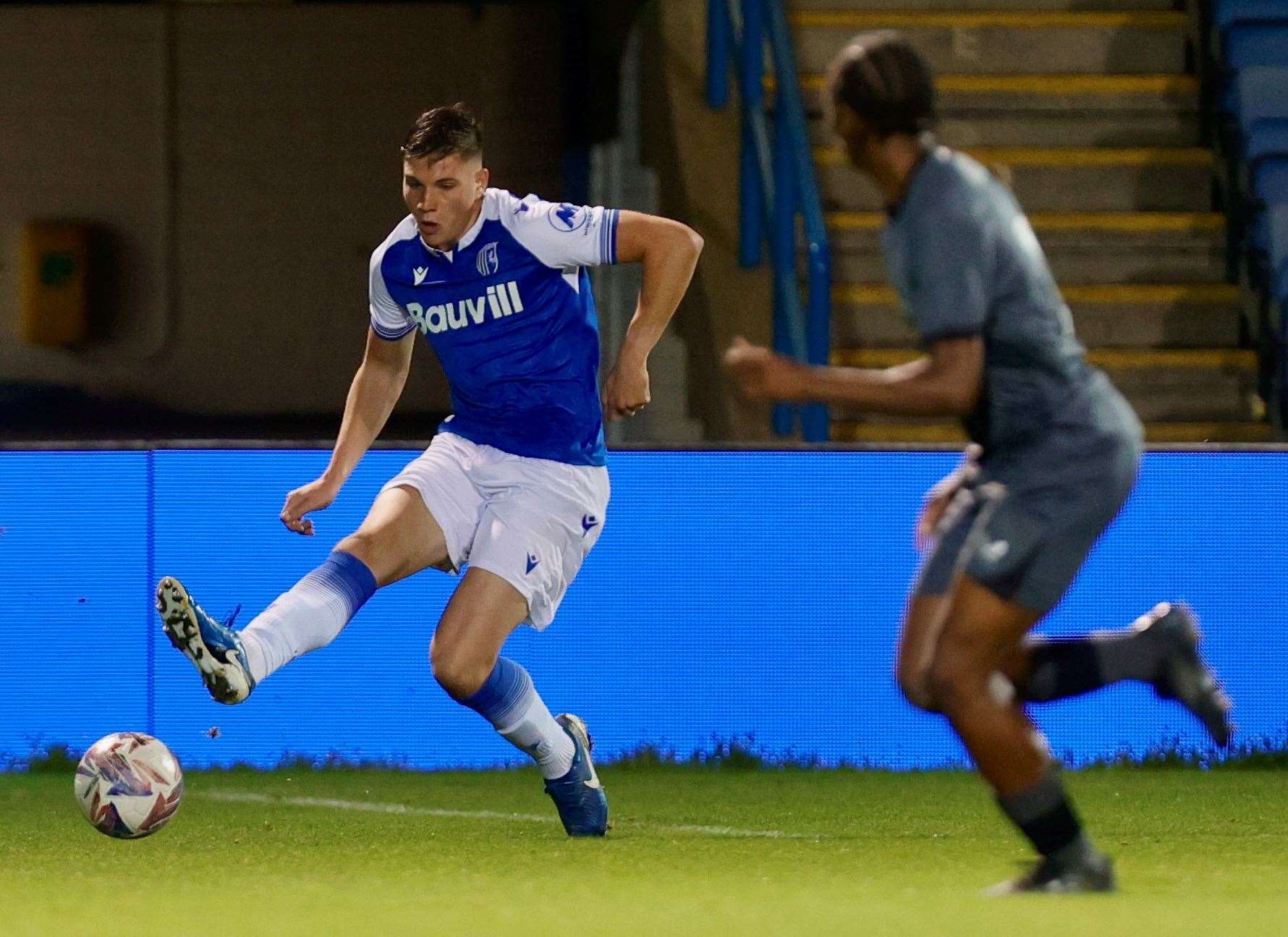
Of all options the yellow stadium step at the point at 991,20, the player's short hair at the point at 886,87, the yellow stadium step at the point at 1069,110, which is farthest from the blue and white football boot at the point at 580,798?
the yellow stadium step at the point at 991,20

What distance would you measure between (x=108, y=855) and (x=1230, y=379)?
19.0 ft

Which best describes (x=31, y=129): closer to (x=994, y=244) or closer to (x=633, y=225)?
(x=633, y=225)

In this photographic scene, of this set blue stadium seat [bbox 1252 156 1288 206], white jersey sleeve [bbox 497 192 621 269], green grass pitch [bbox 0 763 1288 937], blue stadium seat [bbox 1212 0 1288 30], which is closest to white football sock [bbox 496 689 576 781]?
green grass pitch [bbox 0 763 1288 937]

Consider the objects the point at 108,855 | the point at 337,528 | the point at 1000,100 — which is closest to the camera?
the point at 108,855

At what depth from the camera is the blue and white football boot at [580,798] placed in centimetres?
558

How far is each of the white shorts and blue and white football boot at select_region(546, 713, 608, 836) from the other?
1.13 feet

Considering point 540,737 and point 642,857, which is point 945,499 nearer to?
point 642,857

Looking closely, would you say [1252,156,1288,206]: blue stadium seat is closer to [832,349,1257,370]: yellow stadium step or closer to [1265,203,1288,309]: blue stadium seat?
[1265,203,1288,309]: blue stadium seat

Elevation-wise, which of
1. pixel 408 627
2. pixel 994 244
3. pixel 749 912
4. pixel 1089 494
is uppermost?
pixel 994 244

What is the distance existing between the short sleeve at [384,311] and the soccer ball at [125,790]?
119cm

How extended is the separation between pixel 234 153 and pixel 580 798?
282 inches

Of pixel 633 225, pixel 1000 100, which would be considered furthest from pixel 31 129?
pixel 633 225

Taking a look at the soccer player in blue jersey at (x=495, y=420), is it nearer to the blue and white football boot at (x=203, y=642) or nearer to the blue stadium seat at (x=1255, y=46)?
the blue and white football boot at (x=203, y=642)

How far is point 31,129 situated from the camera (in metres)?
12.0
